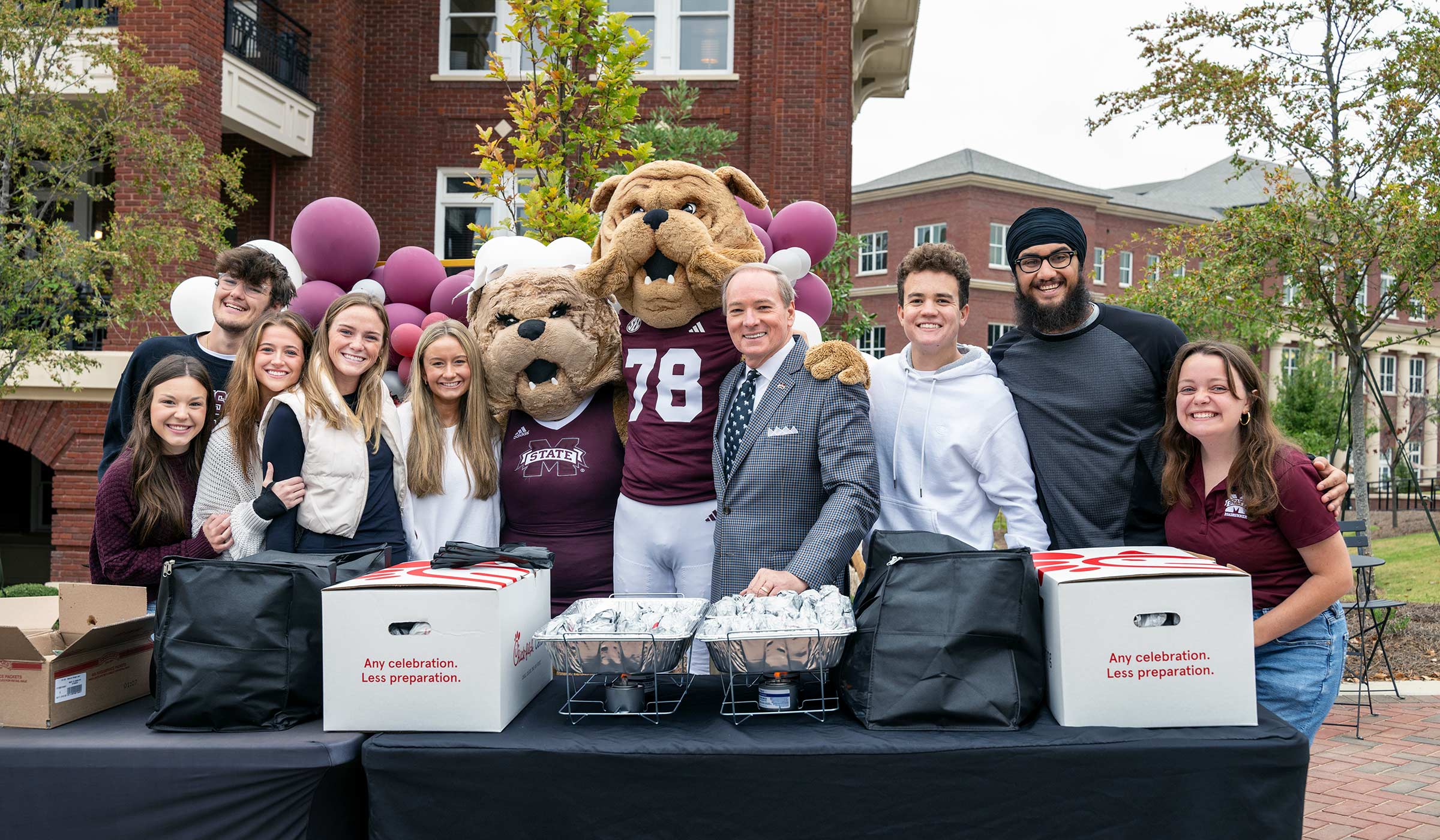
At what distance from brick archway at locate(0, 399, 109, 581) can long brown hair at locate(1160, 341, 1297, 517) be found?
34.4ft

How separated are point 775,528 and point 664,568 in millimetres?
676

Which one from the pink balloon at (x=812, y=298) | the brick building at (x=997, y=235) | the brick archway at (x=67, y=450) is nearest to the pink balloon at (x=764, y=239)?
the pink balloon at (x=812, y=298)

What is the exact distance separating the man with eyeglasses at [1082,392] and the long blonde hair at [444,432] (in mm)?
1809

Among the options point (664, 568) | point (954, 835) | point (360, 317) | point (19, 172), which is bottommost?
point (954, 835)

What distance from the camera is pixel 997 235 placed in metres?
38.4

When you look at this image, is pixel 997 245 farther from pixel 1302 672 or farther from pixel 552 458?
pixel 1302 672

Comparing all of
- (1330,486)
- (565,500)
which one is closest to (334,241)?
(565,500)

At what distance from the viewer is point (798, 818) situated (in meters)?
2.03

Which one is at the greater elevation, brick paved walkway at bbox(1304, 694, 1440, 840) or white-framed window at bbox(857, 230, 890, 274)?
white-framed window at bbox(857, 230, 890, 274)

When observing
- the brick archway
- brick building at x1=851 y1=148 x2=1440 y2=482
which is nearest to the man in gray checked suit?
the brick archway

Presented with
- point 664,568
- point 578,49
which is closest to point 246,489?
point 664,568

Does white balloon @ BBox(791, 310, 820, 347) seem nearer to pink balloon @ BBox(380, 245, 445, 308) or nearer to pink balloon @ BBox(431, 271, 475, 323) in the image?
pink balloon @ BBox(431, 271, 475, 323)

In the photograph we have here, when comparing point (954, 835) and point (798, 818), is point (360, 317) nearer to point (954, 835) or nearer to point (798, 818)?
point (798, 818)

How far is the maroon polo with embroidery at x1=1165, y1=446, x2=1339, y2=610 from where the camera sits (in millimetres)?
2498
